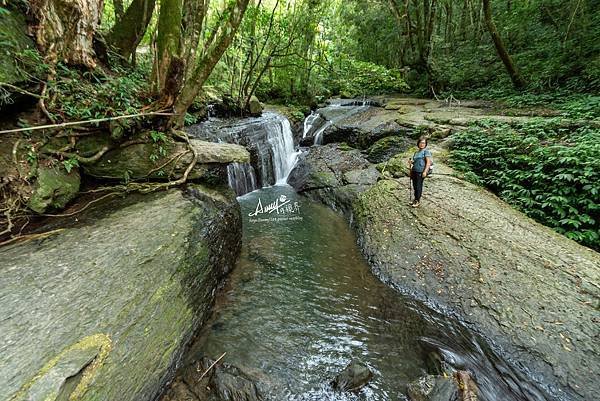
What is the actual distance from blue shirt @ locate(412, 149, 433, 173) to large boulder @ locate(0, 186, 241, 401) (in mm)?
4186

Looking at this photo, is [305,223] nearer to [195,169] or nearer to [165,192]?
[195,169]

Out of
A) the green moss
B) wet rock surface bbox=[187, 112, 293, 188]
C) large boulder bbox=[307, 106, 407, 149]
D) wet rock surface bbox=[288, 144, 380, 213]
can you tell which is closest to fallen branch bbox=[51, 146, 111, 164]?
wet rock surface bbox=[187, 112, 293, 188]

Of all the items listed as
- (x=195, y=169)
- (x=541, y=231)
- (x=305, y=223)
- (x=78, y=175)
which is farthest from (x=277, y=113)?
(x=541, y=231)

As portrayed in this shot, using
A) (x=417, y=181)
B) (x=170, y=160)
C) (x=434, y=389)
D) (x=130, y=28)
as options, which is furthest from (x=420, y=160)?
(x=130, y=28)

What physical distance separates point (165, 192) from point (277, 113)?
10858 millimetres

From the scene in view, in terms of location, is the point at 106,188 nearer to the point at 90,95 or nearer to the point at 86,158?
the point at 86,158

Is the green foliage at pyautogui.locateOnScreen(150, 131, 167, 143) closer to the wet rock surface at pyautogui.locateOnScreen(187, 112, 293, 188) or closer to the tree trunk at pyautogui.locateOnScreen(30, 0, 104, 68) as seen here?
the tree trunk at pyautogui.locateOnScreen(30, 0, 104, 68)

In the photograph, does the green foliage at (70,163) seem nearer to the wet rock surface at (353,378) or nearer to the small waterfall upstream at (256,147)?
the small waterfall upstream at (256,147)

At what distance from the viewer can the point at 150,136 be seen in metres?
5.45

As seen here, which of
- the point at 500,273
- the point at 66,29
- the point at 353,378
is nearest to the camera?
the point at 353,378

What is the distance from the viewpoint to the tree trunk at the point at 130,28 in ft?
25.2

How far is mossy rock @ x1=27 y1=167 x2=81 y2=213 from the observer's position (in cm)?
392

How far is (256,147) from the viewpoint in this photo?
1041 centimetres

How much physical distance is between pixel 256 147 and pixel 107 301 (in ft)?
26.4
